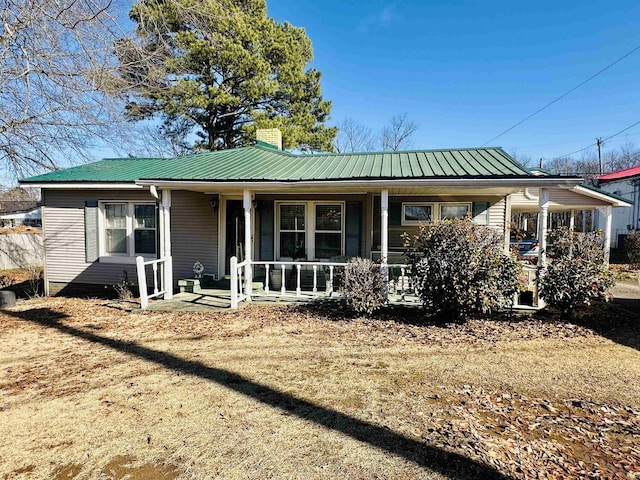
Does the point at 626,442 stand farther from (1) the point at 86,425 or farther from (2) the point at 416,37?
(2) the point at 416,37

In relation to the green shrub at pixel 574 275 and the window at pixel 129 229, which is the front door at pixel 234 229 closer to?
the window at pixel 129 229

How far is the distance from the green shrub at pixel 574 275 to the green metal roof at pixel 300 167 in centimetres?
159

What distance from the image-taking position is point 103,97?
7.42 metres

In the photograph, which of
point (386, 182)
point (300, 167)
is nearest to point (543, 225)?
point (386, 182)

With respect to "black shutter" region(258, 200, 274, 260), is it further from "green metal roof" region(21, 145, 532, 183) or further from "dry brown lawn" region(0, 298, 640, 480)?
"dry brown lawn" region(0, 298, 640, 480)

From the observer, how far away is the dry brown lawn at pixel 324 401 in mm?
2793

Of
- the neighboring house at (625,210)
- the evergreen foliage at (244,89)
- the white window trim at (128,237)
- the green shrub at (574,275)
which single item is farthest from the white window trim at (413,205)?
Answer: the neighboring house at (625,210)

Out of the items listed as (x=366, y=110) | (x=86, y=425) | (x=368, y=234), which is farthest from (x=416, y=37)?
(x=86, y=425)

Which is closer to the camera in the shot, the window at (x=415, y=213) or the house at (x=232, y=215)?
the house at (x=232, y=215)

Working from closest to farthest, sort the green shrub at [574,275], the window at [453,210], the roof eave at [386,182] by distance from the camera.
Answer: the green shrub at [574,275]
the roof eave at [386,182]
the window at [453,210]

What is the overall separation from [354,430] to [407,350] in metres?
2.32

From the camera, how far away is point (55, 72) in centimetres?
686

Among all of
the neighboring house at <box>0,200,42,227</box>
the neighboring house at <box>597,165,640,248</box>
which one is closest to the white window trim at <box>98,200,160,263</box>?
the neighboring house at <box>597,165,640,248</box>

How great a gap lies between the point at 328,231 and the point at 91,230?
22.5ft
